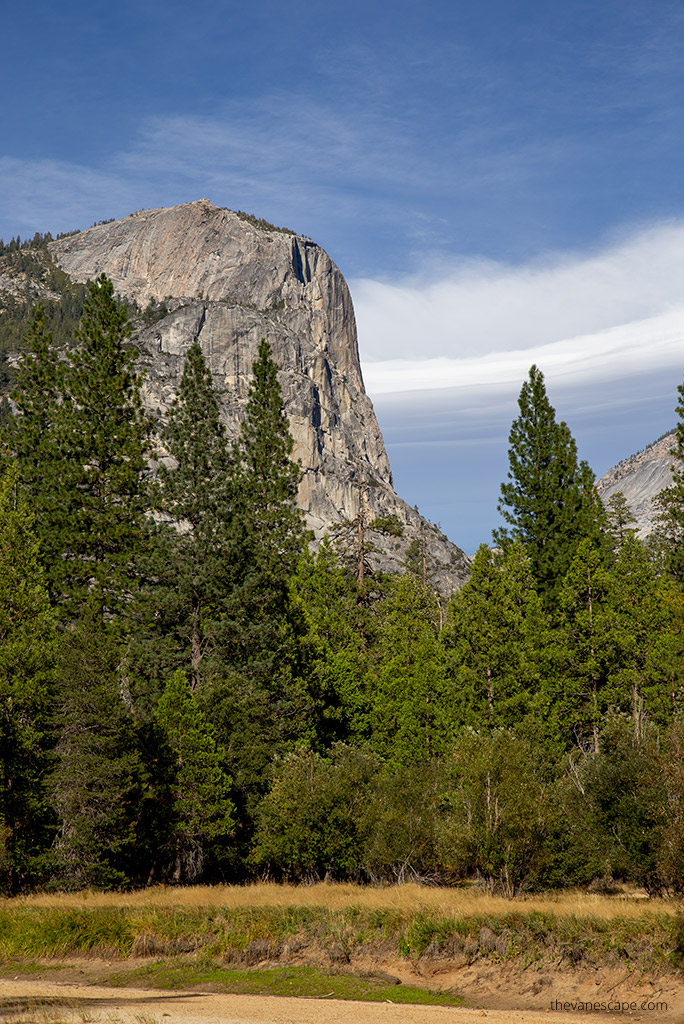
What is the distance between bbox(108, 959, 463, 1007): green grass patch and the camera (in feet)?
55.9

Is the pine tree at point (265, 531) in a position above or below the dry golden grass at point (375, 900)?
above

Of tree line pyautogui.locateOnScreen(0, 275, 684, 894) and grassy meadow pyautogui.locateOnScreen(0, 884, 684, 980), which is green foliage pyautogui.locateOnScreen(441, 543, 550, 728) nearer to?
tree line pyautogui.locateOnScreen(0, 275, 684, 894)

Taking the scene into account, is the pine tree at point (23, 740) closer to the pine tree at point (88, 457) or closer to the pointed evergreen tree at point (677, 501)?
the pine tree at point (88, 457)

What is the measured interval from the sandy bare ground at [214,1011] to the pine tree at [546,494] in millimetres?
32137

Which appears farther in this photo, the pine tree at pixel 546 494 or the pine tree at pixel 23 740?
the pine tree at pixel 546 494

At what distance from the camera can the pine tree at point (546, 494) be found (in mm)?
47812

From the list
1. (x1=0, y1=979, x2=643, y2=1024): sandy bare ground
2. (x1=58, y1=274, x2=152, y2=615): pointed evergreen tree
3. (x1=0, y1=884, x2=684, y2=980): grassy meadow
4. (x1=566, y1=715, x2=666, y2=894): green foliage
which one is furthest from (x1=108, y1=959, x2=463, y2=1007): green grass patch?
(x1=58, y1=274, x2=152, y2=615): pointed evergreen tree

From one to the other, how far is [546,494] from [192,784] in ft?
92.8

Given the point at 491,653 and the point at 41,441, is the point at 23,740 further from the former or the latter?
the point at 491,653

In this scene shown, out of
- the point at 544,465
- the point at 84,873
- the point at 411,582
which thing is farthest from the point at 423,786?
the point at 544,465

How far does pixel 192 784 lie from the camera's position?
30.1 m

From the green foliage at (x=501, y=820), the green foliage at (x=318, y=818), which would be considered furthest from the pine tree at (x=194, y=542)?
the green foliage at (x=501, y=820)

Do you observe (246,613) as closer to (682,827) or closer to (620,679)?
(620,679)

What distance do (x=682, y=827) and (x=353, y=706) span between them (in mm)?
23587
